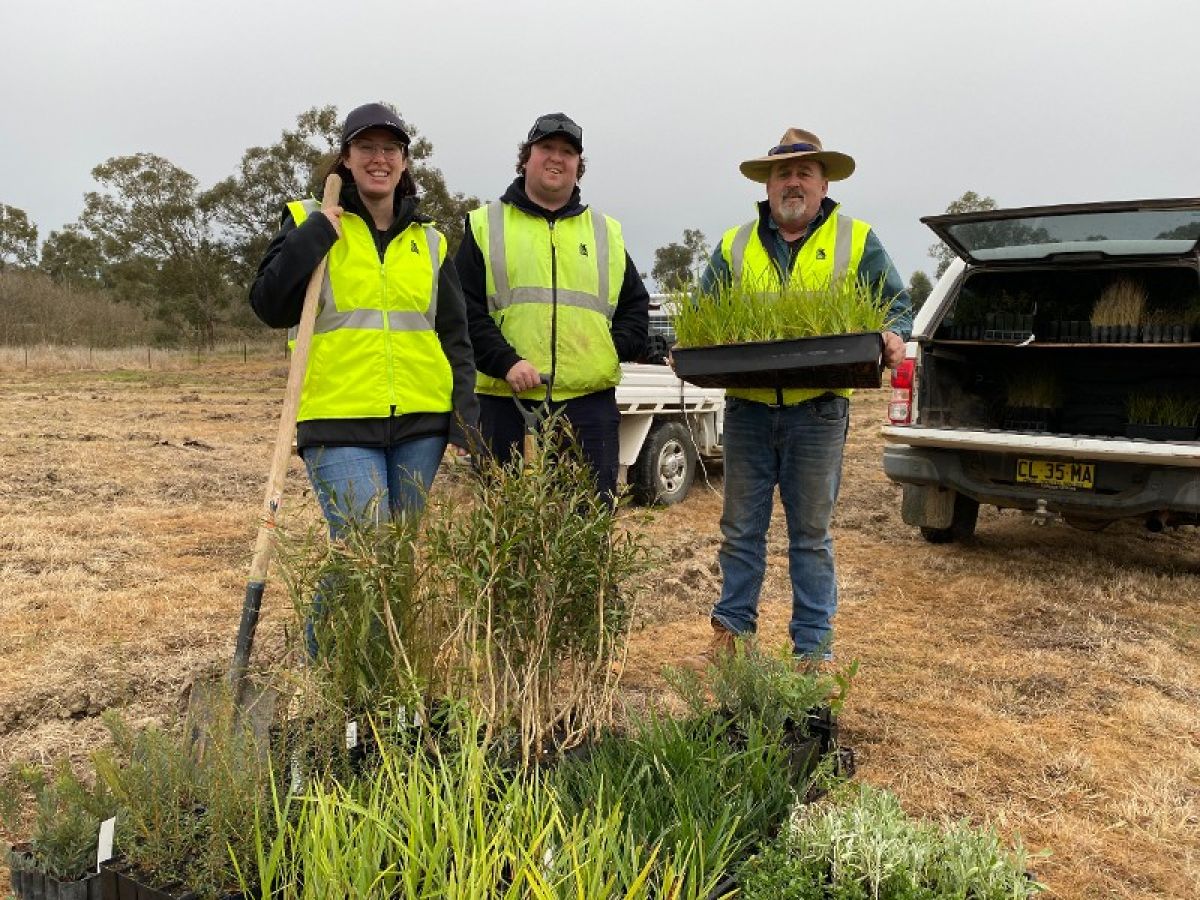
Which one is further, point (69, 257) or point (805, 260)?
point (69, 257)

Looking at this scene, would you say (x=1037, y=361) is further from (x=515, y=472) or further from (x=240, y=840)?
(x=240, y=840)

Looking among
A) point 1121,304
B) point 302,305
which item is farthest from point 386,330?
point 1121,304

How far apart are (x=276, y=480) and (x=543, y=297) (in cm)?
121

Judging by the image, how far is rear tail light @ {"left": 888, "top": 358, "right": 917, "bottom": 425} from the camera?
5641 millimetres

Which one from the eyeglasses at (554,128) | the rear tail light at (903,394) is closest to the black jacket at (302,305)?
the eyeglasses at (554,128)

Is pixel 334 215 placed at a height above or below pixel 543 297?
above

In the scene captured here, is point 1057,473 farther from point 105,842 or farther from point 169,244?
point 169,244

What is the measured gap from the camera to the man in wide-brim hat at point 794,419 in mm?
3551

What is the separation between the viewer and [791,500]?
373 cm

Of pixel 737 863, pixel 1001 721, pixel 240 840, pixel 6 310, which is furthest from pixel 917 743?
pixel 6 310

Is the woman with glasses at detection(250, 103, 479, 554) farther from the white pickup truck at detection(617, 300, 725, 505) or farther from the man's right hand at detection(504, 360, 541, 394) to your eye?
the white pickup truck at detection(617, 300, 725, 505)

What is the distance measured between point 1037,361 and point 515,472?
16.3 feet

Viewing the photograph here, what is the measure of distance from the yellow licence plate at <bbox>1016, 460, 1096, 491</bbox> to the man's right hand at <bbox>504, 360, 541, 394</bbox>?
3.47 m

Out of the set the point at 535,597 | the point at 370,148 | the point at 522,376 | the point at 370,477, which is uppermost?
the point at 370,148
